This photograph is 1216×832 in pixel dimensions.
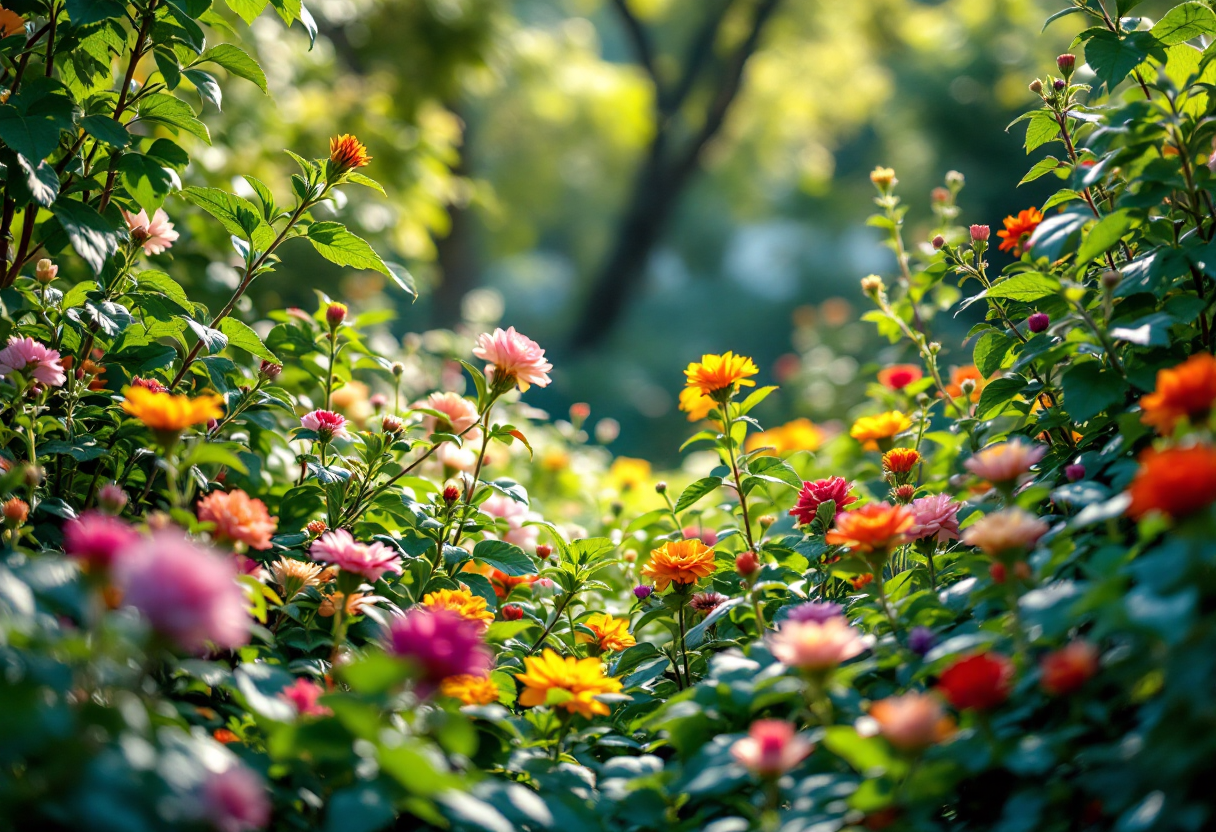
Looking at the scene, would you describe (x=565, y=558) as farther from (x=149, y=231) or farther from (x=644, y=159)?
(x=644, y=159)

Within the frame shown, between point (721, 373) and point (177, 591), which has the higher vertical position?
point (721, 373)

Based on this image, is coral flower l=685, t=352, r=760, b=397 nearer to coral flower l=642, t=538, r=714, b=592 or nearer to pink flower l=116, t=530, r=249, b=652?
coral flower l=642, t=538, r=714, b=592

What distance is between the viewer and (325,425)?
3.69 ft

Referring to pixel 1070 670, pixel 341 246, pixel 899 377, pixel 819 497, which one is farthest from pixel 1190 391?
pixel 899 377

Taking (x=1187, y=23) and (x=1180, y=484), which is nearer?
(x=1180, y=484)

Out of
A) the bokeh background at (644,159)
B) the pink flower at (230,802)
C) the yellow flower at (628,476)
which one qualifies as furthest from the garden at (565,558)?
the yellow flower at (628,476)

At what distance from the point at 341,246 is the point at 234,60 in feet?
0.90

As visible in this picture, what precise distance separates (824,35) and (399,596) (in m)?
7.90

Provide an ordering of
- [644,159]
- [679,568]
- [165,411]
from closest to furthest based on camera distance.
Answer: [165,411]
[679,568]
[644,159]

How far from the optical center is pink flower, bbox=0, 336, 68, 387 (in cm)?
97

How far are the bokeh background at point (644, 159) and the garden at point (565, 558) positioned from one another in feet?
0.98

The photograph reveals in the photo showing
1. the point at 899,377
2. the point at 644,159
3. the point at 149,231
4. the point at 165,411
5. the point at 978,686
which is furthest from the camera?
the point at 644,159

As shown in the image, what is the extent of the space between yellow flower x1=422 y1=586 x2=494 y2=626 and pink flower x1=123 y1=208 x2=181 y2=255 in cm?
63

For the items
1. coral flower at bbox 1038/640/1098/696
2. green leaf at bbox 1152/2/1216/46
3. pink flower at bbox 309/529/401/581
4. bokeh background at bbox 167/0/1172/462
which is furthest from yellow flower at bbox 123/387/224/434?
green leaf at bbox 1152/2/1216/46
